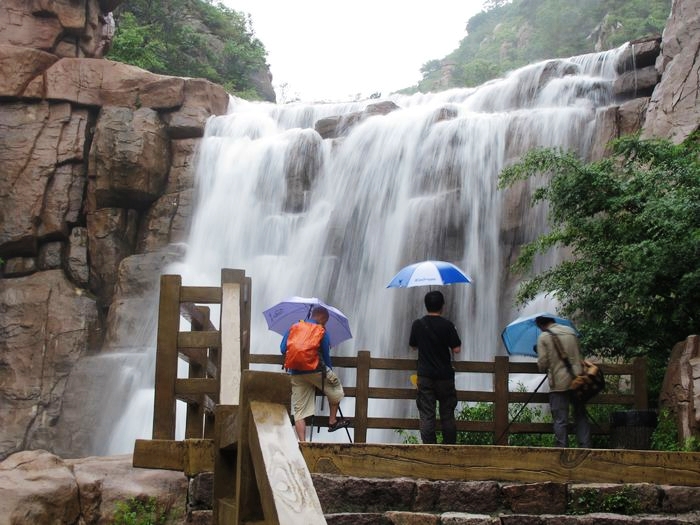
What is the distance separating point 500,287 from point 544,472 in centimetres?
1065

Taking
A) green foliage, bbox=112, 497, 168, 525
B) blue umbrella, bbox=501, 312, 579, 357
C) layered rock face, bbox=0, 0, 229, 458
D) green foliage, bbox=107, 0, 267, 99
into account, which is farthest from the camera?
green foliage, bbox=107, 0, 267, 99

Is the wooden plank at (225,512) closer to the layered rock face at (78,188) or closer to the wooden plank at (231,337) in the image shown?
the wooden plank at (231,337)

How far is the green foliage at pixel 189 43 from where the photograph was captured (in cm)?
2766

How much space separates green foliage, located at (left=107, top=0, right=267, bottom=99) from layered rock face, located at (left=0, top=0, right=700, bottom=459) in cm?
546

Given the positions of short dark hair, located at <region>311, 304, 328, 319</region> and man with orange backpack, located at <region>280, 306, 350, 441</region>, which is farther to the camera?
short dark hair, located at <region>311, 304, 328, 319</region>

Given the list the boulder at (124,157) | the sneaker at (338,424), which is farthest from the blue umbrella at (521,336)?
the boulder at (124,157)

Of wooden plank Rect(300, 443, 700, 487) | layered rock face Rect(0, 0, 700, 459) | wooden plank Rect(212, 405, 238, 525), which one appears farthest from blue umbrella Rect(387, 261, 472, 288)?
layered rock face Rect(0, 0, 700, 459)

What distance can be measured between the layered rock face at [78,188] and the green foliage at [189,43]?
17.9 ft

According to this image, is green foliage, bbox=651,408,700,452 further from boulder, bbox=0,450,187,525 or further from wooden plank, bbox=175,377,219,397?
boulder, bbox=0,450,187,525

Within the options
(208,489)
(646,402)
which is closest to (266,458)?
(208,489)

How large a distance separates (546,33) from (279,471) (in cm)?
4766

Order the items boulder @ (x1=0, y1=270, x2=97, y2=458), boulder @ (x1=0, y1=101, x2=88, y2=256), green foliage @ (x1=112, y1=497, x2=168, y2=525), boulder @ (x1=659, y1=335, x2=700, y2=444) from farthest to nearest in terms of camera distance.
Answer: boulder @ (x1=0, y1=101, x2=88, y2=256) → boulder @ (x1=0, y1=270, x2=97, y2=458) → boulder @ (x1=659, y1=335, x2=700, y2=444) → green foliage @ (x1=112, y1=497, x2=168, y2=525)

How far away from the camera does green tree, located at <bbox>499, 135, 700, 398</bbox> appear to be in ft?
31.5

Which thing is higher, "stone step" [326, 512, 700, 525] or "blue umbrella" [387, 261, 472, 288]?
"blue umbrella" [387, 261, 472, 288]
